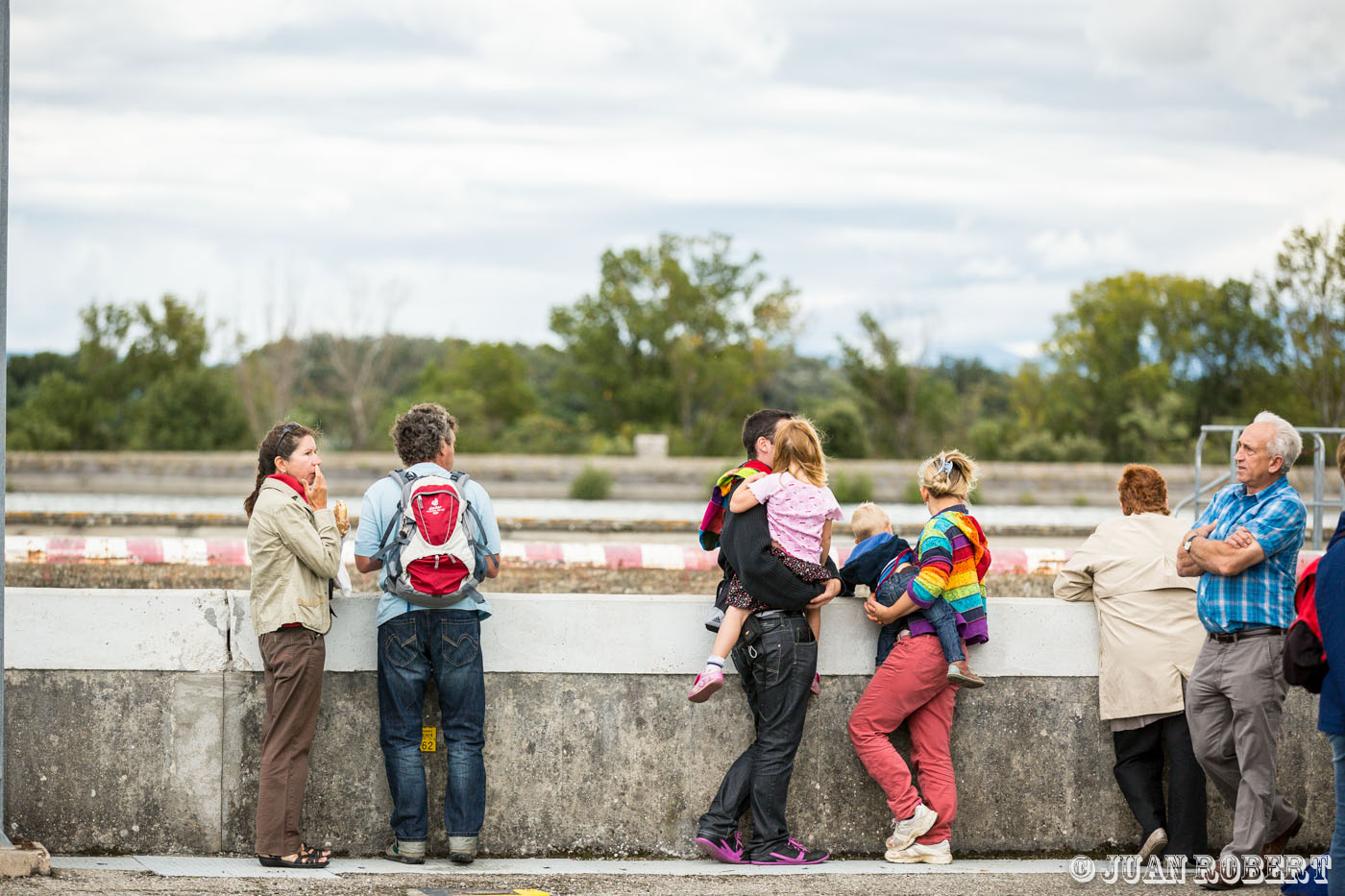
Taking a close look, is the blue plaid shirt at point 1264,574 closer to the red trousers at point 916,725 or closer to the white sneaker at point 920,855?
the red trousers at point 916,725

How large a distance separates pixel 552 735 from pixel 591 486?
68.8ft

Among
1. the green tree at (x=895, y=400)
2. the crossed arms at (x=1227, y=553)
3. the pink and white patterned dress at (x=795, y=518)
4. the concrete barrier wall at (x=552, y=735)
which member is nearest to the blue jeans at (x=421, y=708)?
the concrete barrier wall at (x=552, y=735)

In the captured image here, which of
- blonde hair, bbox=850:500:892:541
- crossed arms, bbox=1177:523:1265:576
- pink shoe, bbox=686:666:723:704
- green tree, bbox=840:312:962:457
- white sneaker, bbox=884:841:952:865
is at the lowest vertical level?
white sneaker, bbox=884:841:952:865

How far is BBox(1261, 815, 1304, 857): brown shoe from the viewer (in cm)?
531

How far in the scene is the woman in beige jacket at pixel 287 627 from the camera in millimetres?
5145

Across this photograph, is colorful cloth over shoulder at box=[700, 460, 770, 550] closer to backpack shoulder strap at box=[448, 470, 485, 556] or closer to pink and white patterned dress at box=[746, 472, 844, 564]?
pink and white patterned dress at box=[746, 472, 844, 564]

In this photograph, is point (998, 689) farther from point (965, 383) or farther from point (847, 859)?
point (965, 383)

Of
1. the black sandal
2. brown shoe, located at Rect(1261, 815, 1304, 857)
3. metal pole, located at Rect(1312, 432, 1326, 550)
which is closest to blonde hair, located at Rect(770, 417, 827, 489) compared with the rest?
brown shoe, located at Rect(1261, 815, 1304, 857)

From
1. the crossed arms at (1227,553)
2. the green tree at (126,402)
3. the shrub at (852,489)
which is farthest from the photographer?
the green tree at (126,402)

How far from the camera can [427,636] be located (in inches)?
207

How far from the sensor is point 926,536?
17.8 ft

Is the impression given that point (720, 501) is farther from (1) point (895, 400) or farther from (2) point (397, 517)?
(1) point (895, 400)

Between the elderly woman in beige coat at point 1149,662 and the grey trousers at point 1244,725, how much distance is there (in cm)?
25

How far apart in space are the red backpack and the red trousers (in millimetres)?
1343
